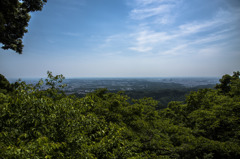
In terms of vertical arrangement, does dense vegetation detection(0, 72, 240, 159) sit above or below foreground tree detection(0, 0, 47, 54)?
below

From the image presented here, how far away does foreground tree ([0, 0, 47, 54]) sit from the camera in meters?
16.5

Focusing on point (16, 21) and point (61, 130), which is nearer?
point (61, 130)

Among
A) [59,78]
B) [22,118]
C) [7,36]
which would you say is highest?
[7,36]

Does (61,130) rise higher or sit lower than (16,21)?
lower

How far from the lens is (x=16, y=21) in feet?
Result: 59.4

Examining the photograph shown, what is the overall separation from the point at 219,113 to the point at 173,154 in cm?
977

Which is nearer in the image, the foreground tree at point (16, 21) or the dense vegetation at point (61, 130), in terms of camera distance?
the dense vegetation at point (61, 130)

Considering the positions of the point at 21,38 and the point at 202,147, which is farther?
the point at 21,38

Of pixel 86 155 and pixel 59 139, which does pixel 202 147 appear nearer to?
pixel 86 155

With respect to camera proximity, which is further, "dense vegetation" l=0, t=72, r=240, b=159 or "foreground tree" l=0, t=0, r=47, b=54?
"foreground tree" l=0, t=0, r=47, b=54

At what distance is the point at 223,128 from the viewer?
18125 mm

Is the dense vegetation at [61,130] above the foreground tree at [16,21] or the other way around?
the other way around

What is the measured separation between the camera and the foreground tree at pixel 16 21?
54.3ft

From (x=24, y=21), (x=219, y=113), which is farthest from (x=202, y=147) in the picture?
(x=24, y=21)
